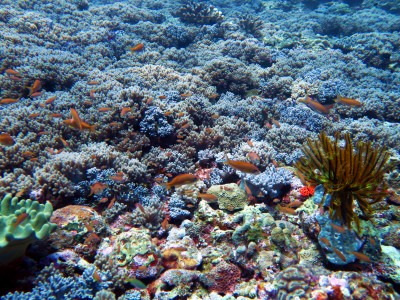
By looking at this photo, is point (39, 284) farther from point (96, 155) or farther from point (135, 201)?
point (96, 155)

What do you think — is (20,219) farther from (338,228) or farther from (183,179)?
(338,228)

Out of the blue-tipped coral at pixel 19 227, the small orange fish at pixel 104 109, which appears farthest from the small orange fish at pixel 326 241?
the small orange fish at pixel 104 109

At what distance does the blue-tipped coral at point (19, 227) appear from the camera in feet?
9.80

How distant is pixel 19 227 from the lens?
3.02 m

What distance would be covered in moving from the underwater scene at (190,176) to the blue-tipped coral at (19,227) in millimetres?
21

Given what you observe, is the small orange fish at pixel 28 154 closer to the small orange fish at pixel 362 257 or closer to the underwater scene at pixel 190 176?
the underwater scene at pixel 190 176

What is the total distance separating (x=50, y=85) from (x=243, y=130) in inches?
250

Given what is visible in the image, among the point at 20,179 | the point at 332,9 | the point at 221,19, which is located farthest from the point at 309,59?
the point at 332,9

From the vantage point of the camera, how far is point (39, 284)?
3.19m

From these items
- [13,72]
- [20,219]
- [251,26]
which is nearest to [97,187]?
[20,219]

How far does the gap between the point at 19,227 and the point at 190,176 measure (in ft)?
7.42

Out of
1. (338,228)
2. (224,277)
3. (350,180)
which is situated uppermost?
(350,180)

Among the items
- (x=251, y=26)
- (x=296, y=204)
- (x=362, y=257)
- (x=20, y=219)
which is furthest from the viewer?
(x=251, y=26)

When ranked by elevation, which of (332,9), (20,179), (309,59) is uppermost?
(332,9)
